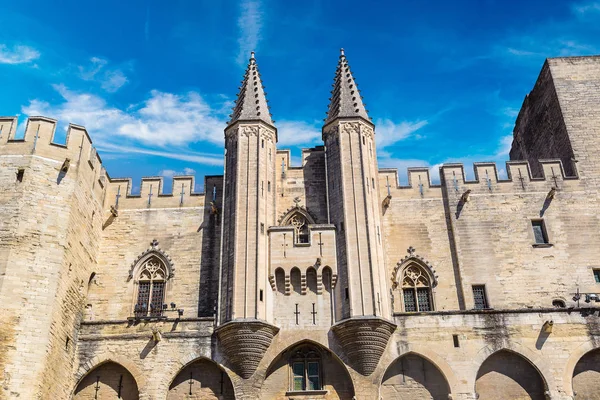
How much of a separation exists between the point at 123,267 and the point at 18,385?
22.3 ft

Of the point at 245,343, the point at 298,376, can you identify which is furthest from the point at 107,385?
the point at 298,376

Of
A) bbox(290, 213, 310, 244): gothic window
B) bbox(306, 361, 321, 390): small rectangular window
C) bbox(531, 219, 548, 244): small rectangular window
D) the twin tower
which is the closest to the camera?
the twin tower

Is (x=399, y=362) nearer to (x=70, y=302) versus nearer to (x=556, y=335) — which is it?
(x=556, y=335)

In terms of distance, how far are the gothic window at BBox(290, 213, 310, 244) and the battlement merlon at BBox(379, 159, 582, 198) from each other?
3.49m

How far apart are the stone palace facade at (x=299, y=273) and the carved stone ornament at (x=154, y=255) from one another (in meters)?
0.05

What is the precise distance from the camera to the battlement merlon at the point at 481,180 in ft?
87.1

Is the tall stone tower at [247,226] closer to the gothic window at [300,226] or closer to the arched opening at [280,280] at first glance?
the arched opening at [280,280]

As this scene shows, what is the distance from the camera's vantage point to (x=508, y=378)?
69.7ft

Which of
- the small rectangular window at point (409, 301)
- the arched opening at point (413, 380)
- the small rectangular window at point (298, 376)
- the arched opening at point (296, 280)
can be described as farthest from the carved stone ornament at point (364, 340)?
the small rectangular window at point (409, 301)

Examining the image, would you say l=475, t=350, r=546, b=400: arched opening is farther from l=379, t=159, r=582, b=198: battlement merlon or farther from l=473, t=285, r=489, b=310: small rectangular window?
l=379, t=159, r=582, b=198: battlement merlon

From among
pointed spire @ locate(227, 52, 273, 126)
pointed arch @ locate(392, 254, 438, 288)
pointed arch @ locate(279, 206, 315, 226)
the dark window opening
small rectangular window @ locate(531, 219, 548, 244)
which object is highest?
pointed spire @ locate(227, 52, 273, 126)

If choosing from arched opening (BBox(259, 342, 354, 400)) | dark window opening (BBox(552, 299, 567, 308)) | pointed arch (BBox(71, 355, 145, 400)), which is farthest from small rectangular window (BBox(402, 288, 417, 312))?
pointed arch (BBox(71, 355, 145, 400))

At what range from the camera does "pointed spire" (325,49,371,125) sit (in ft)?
84.7

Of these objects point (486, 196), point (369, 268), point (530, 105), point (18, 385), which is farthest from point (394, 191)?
point (18, 385)
